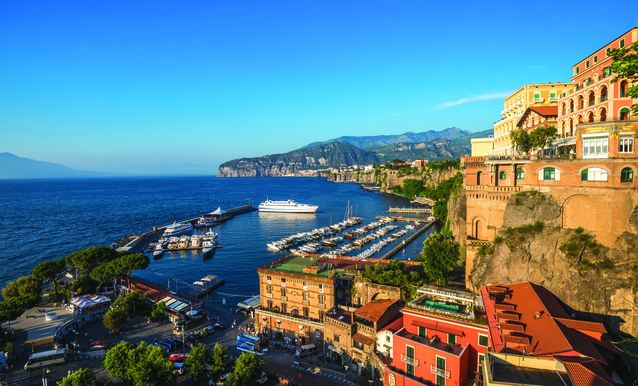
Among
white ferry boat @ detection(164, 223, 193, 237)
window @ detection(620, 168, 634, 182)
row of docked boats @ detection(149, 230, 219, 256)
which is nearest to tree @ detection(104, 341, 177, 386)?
window @ detection(620, 168, 634, 182)

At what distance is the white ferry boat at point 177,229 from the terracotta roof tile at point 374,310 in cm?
6384

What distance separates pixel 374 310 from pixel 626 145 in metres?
24.6

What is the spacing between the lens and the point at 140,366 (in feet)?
76.0

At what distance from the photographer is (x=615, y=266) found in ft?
83.8

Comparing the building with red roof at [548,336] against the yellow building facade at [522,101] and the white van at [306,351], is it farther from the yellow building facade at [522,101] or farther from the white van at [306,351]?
the yellow building facade at [522,101]

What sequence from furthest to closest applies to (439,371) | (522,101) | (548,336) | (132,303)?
(522,101) → (132,303) → (439,371) → (548,336)

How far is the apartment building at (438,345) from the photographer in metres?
20.6

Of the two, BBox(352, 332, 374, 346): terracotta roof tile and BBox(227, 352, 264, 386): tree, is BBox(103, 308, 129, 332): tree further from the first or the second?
BBox(352, 332, 374, 346): terracotta roof tile

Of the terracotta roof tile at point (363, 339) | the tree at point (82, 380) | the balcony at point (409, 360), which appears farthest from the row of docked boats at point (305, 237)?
the balcony at point (409, 360)

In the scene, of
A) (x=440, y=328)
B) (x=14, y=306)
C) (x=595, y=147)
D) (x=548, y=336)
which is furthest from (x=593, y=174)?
(x=14, y=306)

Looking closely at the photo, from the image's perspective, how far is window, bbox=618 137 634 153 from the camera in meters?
26.6

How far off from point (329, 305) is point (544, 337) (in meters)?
18.4

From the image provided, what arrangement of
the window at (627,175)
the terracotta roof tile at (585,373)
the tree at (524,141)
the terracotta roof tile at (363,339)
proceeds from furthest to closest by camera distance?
the tree at (524,141) < the window at (627,175) < the terracotta roof tile at (363,339) < the terracotta roof tile at (585,373)

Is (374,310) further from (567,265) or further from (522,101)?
(522,101)
